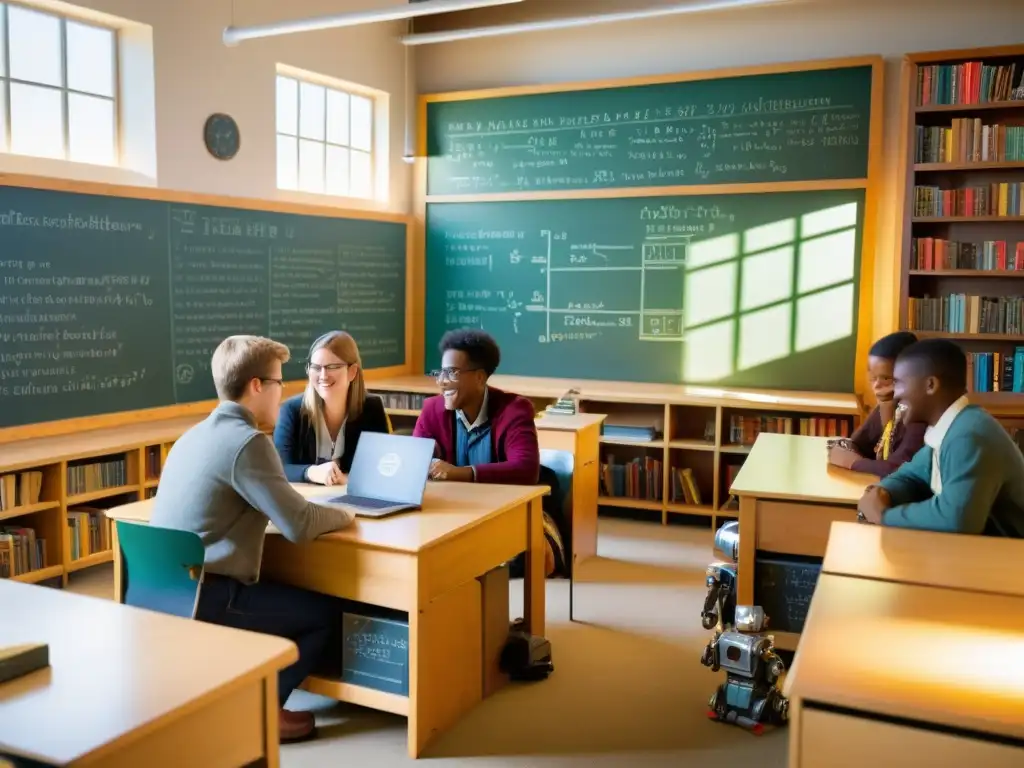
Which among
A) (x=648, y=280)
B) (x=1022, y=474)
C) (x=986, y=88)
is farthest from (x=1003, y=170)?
(x=1022, y=474)

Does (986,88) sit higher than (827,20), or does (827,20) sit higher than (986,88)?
(827,20)

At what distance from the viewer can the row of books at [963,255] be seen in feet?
17.6

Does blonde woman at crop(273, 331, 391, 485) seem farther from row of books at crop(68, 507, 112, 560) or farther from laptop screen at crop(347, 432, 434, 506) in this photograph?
row of books at crop(68, 507, 112, 560)

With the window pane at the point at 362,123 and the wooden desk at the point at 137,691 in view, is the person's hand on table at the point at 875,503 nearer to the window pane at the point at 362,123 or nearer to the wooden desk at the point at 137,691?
the wooden desk at the point at 137,691

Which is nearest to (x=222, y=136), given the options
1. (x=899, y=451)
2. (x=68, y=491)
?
(x=68, y=491)

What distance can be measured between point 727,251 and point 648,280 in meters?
0.56

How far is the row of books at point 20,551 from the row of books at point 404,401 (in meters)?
2.50

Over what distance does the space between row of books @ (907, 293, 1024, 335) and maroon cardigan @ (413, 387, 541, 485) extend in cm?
294

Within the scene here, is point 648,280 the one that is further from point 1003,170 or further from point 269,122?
point 269,122

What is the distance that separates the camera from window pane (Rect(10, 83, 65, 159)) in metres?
4.56

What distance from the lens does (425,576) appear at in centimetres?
274

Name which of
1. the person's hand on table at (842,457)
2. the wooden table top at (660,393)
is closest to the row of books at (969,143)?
the wooden table top at (660,393)

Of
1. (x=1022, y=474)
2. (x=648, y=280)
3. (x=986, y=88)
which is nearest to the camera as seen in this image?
(x=1022, y=474)

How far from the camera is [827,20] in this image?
5.83 m
